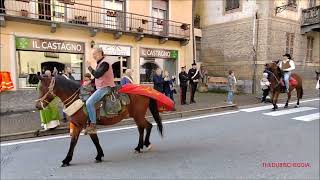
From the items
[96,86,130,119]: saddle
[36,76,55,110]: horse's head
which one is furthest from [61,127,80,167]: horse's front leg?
[36,76,55,110]: horse's head

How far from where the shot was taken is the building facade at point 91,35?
12.8 meters

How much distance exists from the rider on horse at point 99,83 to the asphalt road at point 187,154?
85cm

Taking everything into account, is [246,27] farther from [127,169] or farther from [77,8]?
[127,169]

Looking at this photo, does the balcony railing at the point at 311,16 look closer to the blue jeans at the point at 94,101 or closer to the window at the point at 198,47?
the window at the point at 198,47

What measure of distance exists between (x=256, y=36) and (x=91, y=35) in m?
11.3

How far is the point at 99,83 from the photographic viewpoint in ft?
18.4

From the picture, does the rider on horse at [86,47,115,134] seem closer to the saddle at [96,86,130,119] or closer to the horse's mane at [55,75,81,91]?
the saddle at [96,86,130,119]

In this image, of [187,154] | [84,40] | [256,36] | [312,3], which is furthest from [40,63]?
[312,3]

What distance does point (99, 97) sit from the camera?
18.3ft

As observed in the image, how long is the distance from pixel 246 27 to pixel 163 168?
17.7m

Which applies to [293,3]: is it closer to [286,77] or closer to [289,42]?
[289,42]

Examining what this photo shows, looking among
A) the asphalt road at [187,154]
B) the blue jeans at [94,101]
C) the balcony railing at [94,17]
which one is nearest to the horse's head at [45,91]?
the blue jeans at [94,101]

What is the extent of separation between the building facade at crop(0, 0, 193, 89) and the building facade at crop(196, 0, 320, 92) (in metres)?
3.39

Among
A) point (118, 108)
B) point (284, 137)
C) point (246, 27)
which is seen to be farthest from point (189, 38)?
point (118, 108)
